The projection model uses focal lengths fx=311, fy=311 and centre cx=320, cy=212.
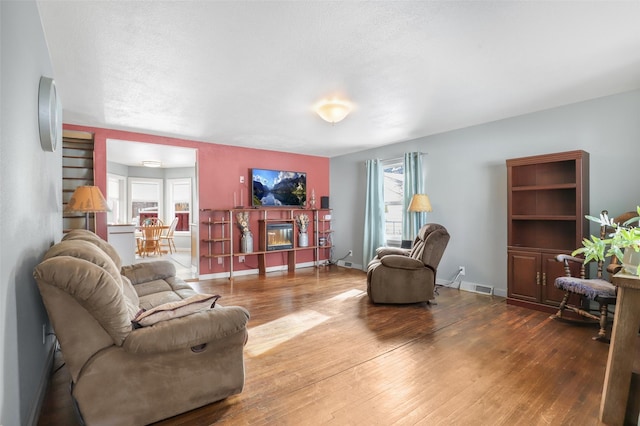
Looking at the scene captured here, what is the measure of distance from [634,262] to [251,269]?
17.9 ft

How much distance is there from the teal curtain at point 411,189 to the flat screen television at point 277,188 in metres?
2.27

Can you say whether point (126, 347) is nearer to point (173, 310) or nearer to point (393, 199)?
point (173, 310)

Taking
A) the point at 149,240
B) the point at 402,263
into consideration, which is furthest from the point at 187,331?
the point at 149,240

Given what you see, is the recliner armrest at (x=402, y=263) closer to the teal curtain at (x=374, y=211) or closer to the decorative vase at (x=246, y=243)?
the teal curtain at (x=374, y=211)

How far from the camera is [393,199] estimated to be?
20.2ft

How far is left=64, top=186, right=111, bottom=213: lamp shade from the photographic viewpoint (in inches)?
146

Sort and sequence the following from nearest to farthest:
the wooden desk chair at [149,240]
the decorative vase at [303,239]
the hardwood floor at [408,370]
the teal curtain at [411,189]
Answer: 1. the hardwood floor at [408,370]
2. the teal curtain at [411,189]
3. the decorative vase at [303,239]
4. the wooden desk chair at [149,240]

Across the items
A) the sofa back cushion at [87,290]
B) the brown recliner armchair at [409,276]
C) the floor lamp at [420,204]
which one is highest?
the floor lamp at [420,204]

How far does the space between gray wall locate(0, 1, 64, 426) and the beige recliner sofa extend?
6.1 inches

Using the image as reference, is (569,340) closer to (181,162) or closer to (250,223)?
(250,223)

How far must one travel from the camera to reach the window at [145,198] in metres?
9.00

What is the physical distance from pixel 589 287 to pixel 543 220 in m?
1.33

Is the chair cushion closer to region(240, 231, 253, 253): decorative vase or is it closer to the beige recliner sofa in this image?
the beige recliner sofa

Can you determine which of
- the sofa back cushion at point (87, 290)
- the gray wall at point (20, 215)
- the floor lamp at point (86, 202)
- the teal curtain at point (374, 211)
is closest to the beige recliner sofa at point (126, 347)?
the sofa back cushion at point (87, 290)
